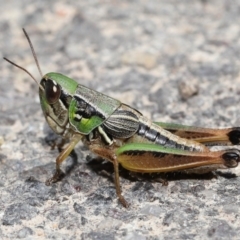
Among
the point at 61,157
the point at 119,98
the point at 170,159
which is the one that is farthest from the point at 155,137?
the point at 119,98

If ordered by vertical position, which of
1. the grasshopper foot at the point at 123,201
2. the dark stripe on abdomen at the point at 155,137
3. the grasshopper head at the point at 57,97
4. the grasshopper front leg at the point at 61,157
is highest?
the grasshopper head at the point at 57,97

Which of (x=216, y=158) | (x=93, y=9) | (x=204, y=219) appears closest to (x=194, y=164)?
(x=216, y=158)

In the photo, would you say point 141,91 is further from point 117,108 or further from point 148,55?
point 117,108

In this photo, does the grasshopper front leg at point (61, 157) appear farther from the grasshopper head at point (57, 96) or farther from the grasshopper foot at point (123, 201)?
the grasshopper foot at point (123, 201)

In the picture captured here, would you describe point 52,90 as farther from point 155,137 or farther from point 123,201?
point 123,201

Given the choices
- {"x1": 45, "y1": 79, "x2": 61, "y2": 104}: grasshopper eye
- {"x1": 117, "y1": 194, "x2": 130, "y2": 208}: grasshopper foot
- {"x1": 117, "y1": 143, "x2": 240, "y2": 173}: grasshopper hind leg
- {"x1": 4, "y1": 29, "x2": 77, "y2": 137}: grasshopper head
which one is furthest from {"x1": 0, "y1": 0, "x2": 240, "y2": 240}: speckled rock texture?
{"x1": 45, "y1": 79, "x2": 61, "y2": 104}: grasshopper eye

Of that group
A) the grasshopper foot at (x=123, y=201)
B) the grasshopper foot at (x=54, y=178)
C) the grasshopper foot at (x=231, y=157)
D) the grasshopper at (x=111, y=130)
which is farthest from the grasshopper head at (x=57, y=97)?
the grasshopper foot at (x=231, y=157)
